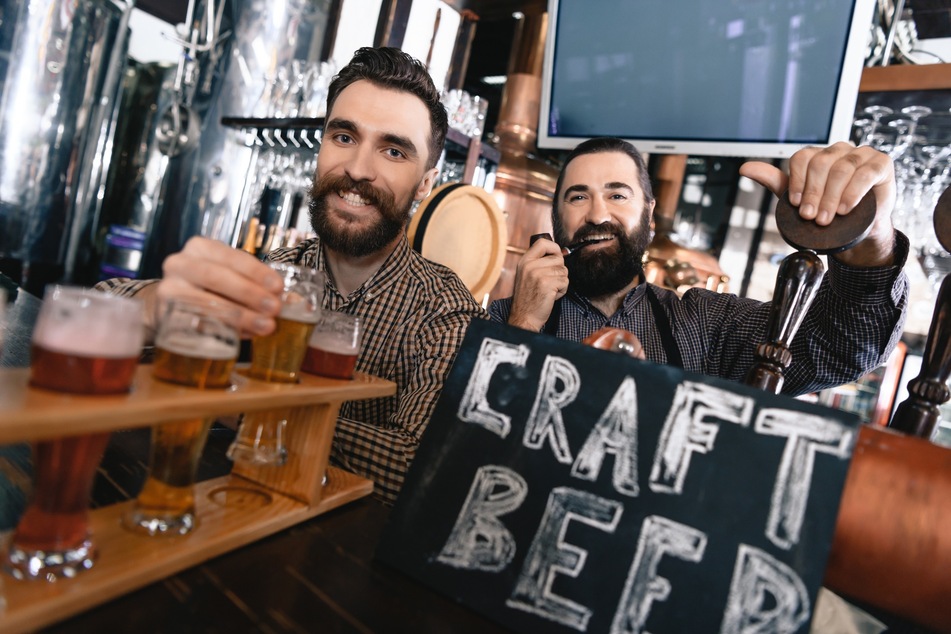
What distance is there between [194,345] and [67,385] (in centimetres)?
14

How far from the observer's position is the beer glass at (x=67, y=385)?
61 cm

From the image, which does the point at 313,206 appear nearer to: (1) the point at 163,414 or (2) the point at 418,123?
(2) the point at 418,123

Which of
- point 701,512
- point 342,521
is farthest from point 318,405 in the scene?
point 701,512

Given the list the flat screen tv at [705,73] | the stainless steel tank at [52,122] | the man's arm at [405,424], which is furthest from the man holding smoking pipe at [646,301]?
the stainless steel tank at [52,122]

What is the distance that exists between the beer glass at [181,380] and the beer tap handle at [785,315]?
0.69 metres

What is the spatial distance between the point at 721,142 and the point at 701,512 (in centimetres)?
226

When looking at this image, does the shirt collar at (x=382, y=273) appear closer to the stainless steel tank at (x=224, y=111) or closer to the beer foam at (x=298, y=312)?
the beer foam at (x=298, y=312)

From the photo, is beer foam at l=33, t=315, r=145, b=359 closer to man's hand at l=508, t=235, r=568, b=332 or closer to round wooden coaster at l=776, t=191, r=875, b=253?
round wooden coaster at l=776, t=191, r=875, b=253

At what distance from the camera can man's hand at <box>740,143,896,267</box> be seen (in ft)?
2.71

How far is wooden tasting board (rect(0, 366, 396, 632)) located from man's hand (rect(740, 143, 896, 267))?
0.69 metres

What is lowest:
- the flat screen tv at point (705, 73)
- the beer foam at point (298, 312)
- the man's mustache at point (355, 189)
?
the beer foam at point (298, 312)

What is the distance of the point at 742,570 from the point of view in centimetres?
66

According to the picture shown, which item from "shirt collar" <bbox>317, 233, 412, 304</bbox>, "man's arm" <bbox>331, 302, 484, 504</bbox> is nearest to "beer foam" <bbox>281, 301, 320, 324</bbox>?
"man's arm" <bbox>331, 302, 484, 504</bbox>

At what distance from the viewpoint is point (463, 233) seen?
8.64 ft
